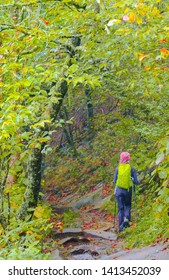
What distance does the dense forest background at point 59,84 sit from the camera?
6762mm

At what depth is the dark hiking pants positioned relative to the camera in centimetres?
1128

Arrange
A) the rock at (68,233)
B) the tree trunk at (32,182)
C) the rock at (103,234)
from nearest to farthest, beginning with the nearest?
the tree trunk at (32,182)
the rock at (103,234)
the rock at (68,233)

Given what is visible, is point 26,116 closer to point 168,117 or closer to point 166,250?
point 166,250

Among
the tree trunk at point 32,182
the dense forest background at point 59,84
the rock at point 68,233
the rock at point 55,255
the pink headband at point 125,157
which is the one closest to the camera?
the dense forest background at point 59,84

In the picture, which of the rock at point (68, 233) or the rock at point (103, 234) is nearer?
the rock at point (103, 234)

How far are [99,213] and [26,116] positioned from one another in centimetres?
937

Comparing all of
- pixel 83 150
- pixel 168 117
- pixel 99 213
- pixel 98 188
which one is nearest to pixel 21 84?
pixel 168 117

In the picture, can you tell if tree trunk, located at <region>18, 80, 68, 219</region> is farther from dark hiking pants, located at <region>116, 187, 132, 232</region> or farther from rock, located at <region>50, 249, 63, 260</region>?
dark hiking pants, located at <region>116, 187, 132, 232</region>

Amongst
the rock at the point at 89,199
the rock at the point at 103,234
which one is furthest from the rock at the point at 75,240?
the rock at the point at 89,199

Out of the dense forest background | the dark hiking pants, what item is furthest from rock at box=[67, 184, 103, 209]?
the dark hiking pants

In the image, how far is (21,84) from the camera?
7051 mm

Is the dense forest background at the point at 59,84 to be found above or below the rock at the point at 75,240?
above

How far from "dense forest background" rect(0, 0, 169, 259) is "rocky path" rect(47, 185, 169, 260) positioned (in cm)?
43

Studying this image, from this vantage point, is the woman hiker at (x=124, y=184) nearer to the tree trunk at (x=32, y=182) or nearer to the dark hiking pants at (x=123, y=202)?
the dark hiking pants at (x=123, y=202)
